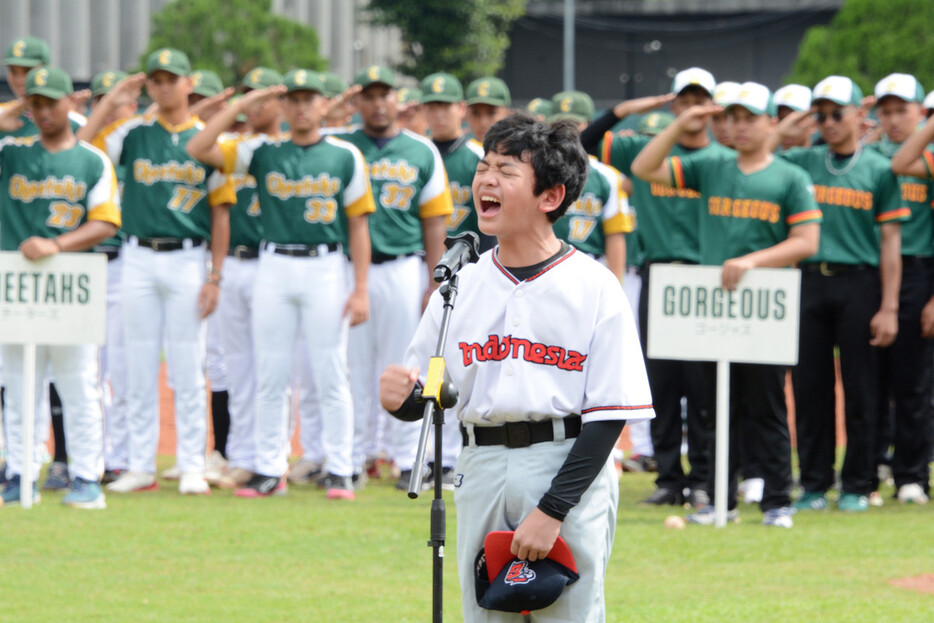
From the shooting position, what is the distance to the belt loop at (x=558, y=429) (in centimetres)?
393

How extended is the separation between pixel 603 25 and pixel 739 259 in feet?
152

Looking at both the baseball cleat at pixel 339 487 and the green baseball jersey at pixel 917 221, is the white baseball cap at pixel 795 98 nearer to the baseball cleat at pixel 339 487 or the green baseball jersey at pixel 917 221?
the green baseball jersey at pixel 917 221

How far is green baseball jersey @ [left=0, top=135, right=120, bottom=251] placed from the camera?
324 inches

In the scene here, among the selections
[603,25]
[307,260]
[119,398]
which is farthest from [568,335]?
[603,25]

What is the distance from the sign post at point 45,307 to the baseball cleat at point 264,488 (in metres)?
1.34

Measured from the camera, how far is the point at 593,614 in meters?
3.89

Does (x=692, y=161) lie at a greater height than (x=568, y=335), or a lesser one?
greater

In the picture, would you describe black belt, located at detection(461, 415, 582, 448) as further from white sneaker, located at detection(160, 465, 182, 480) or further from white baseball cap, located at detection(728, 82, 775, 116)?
white sneaker, located at detection(160, 465, 182, 480)

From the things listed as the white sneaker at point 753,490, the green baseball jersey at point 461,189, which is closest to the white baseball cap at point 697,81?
the green baseball jersey at point 461,189

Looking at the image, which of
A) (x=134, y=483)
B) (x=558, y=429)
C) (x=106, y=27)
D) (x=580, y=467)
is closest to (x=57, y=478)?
(x=134, y=483)

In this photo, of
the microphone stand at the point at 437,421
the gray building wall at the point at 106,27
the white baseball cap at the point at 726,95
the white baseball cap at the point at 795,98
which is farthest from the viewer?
the gray building wall at the point at 106,27

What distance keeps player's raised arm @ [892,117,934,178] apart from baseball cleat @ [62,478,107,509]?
5.26 m

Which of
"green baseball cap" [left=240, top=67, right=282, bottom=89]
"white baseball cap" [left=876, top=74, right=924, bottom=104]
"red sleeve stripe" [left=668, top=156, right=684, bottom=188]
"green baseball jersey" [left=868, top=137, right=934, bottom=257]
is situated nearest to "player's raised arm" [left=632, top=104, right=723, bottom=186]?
"red sleeve stripe" [left=668, top=156, right=684, bottom=188]

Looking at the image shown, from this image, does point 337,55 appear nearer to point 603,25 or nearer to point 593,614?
point 603,25
